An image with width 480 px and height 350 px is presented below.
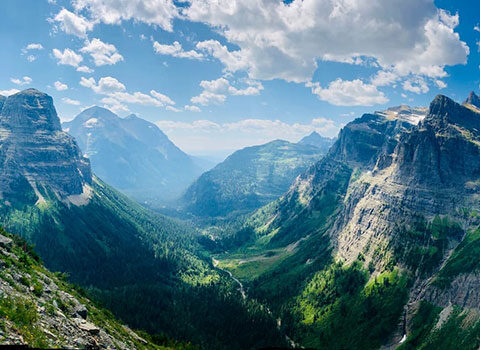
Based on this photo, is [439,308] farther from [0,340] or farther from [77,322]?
[0,340]

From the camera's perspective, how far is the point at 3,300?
43.0 m

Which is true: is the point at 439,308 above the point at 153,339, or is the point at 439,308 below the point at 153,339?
above

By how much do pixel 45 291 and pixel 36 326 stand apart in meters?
25.6

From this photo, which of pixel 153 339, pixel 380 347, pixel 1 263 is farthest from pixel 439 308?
pixel 1 263

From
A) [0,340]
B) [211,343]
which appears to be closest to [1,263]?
[0,340]

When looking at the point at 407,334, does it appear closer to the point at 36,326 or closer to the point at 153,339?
the point at 153,339

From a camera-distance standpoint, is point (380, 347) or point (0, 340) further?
point (380, 347)

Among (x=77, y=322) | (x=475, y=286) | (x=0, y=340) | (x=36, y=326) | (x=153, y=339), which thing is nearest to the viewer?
(x=0, y=340)

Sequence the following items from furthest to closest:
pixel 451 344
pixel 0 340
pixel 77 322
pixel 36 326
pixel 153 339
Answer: pixel 451 344 < pixel 153 339 < pixel 77 322 < pixel 36 326 < pixel 0 340

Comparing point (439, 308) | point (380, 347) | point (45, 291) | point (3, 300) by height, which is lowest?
point (380, 347)

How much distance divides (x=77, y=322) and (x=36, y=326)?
50.4ft

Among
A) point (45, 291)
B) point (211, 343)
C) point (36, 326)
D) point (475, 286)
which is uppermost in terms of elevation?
point (36, 326)

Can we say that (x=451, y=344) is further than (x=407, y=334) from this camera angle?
No

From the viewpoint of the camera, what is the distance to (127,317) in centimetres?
19475
